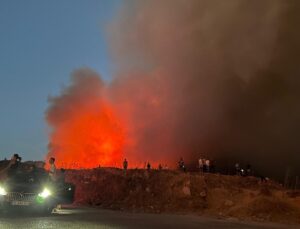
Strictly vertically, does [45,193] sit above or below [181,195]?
below

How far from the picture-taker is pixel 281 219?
73.3 ft

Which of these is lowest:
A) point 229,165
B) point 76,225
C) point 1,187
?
point 76,225

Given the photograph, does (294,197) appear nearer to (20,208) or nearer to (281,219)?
(281,219)

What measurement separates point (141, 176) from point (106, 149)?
20.3 metres

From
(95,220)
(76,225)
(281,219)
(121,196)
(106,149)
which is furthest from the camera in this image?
(106,149)

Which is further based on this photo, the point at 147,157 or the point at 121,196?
the point at 147,157

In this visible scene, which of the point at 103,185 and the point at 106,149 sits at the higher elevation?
the point at 106,149

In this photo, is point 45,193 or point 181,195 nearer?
point 45,193

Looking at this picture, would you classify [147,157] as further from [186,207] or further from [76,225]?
[76,225]

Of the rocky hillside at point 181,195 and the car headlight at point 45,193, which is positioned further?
the rocky hillside at point 181,195

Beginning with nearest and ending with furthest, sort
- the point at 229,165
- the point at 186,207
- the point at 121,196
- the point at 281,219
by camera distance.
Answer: the point at 281,219 → the point at 186,207 → the point at 121,196 → the point at 229,165

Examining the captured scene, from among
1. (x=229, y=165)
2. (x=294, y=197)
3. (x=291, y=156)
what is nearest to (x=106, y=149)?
(x=229, y=165)

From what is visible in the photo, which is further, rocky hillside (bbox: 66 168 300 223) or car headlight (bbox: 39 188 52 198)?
rocky hillside (bbox: 66 168 300 223)

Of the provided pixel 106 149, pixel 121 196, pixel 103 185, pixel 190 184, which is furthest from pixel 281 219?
pixel 106 149
